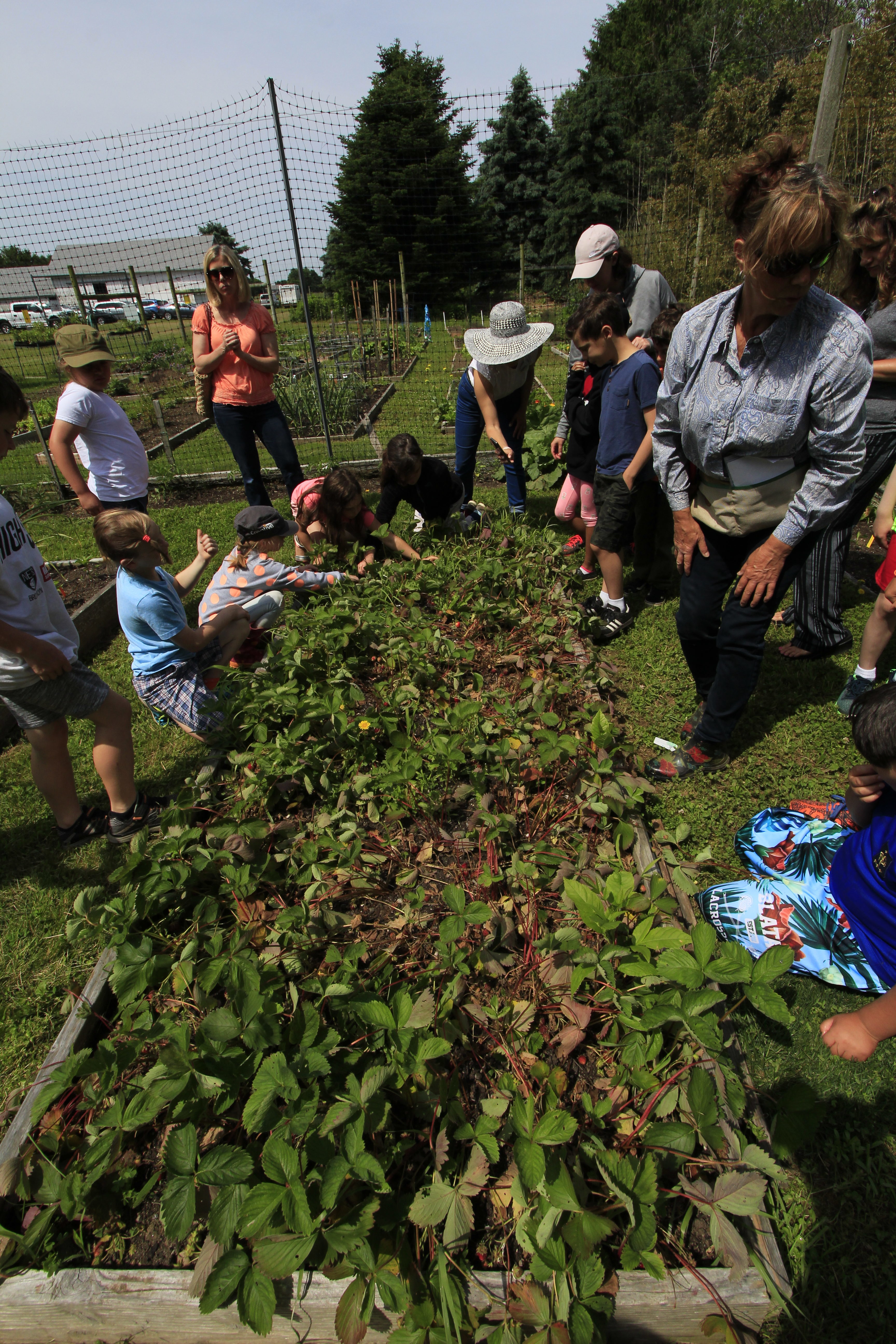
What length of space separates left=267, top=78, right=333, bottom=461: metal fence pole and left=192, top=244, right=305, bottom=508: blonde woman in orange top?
5.32ft

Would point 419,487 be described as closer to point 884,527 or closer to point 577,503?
point 577,503

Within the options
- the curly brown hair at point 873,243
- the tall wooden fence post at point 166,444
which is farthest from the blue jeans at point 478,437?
the tall wooden fence post at point 166,444

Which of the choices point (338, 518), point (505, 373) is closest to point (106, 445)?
point (338, 518)

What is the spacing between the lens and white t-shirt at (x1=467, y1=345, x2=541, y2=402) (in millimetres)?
4090

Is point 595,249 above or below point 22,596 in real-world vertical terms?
above

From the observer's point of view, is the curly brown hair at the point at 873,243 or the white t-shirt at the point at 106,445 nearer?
the curly brown hair at the point at 873,243

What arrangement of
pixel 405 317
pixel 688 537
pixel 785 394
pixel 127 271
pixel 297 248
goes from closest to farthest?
pixel 785 394 < pixel 688 537 < pixel 297 248 < pixel 405 317 < pixel 127 271

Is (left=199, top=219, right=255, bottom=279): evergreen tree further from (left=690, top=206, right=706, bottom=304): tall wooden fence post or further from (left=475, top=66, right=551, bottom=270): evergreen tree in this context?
(left=475, top=66, right=551, bottom=270): evergreen tree

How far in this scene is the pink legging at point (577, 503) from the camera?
4.00 metres

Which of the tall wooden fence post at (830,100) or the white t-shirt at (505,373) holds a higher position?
the tall wooden fence post at (830,100)

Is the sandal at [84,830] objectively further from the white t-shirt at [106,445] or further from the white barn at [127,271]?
the white barn at [127,271]

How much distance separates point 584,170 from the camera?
2617 centimetres

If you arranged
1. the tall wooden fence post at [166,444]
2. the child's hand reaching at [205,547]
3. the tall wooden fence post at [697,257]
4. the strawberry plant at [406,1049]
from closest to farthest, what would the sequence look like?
the strawberry plant at [406,1049] → the child's hand reaching at [205,547] → the tall wooden fence post at [166,444] → the tall wooden fence post at [697,257]

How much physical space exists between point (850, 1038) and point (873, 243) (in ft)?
10.6
